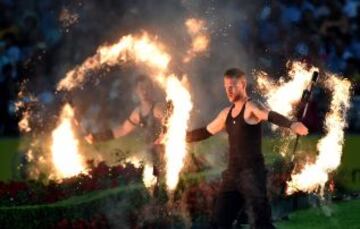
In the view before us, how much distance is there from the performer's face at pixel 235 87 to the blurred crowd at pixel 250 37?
14575 millimetres

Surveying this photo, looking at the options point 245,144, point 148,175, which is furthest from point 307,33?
point 245,144

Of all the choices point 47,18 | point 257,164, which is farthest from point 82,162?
point 47,18

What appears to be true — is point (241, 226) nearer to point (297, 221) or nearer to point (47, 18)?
point (297, 221)

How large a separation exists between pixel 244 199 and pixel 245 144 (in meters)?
0.69

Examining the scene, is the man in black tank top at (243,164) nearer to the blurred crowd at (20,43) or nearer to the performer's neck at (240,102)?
the performer's neck at (240,102)

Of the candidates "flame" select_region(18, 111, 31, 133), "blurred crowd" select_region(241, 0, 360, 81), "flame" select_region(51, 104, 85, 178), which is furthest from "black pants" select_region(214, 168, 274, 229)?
"blurred crowd" select_region(241, 0, 360, 81)

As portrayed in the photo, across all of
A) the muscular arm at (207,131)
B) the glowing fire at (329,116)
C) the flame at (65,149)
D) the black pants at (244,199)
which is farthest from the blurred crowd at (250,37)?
the black pants at (244,199)

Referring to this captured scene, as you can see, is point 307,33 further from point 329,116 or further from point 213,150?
point 329,116

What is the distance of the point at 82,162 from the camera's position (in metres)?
18.4

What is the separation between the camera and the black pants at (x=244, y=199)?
37.3 feet

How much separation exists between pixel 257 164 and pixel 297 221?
486 cm

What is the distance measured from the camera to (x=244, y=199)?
11594 mm

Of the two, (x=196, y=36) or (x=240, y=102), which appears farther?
(x=196, y=36)

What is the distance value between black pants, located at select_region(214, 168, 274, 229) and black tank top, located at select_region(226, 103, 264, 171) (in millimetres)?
98
